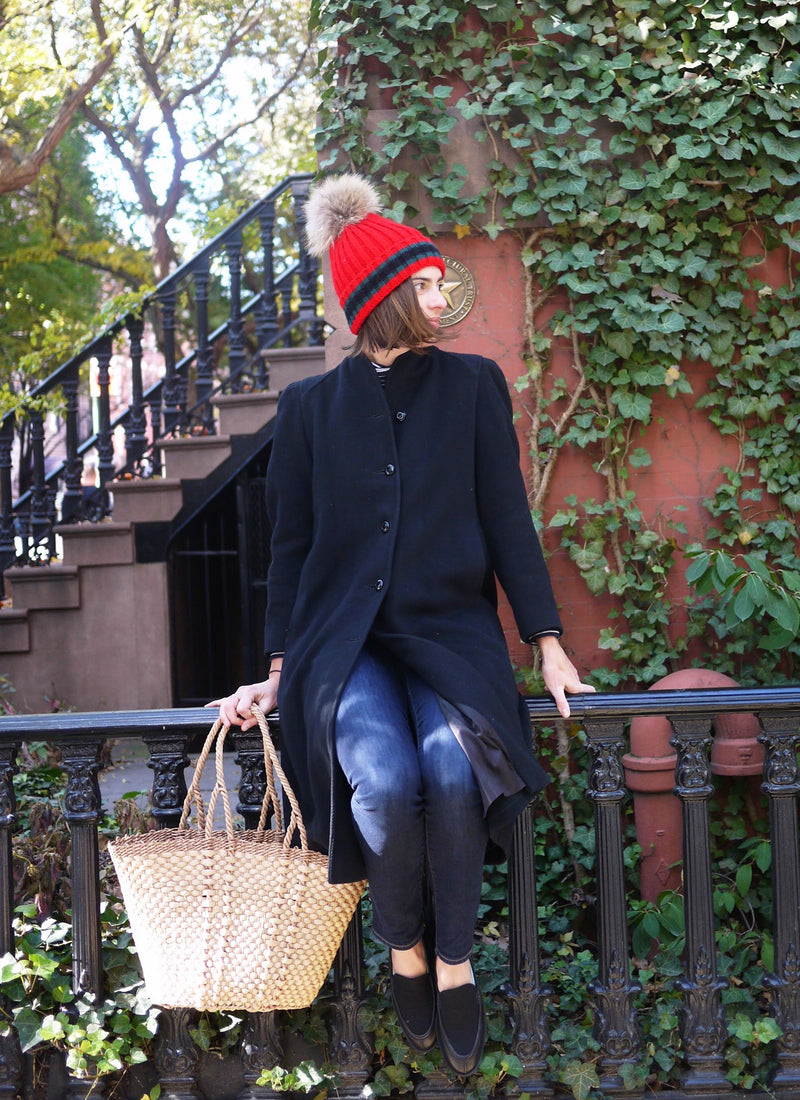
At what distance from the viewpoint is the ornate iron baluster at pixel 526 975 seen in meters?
2.69

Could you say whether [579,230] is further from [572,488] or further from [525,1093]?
[525,1093]

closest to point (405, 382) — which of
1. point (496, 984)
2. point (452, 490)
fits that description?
point (452, 490)

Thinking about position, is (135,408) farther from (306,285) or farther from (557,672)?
(557,672)

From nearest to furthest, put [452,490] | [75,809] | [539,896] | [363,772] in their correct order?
1. [363,772]
2. [452,490]
3. [75,809]
4. [539,896]

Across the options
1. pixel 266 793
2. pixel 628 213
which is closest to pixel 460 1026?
pixel 266 793

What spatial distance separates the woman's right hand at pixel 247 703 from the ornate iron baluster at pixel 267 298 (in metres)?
5.39

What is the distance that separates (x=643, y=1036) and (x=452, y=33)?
334 centimetres

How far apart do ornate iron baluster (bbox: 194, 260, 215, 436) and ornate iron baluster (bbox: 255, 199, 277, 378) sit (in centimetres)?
39

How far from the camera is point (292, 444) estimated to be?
266 cm

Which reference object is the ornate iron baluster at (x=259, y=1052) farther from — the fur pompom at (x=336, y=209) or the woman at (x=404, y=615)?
the fur pompom at (x=336, y=209)

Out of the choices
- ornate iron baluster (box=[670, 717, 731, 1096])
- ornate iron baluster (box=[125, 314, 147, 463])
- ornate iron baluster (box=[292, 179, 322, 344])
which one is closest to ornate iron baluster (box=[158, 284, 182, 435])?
ornate iron baluster (box=[125, 314, 147, 463])

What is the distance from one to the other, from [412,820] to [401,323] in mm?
1105

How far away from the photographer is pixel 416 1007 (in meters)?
2.42

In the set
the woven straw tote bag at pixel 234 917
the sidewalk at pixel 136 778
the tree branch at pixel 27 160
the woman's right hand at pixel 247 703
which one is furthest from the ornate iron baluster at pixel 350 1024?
the tree branch at pixel 27 160
